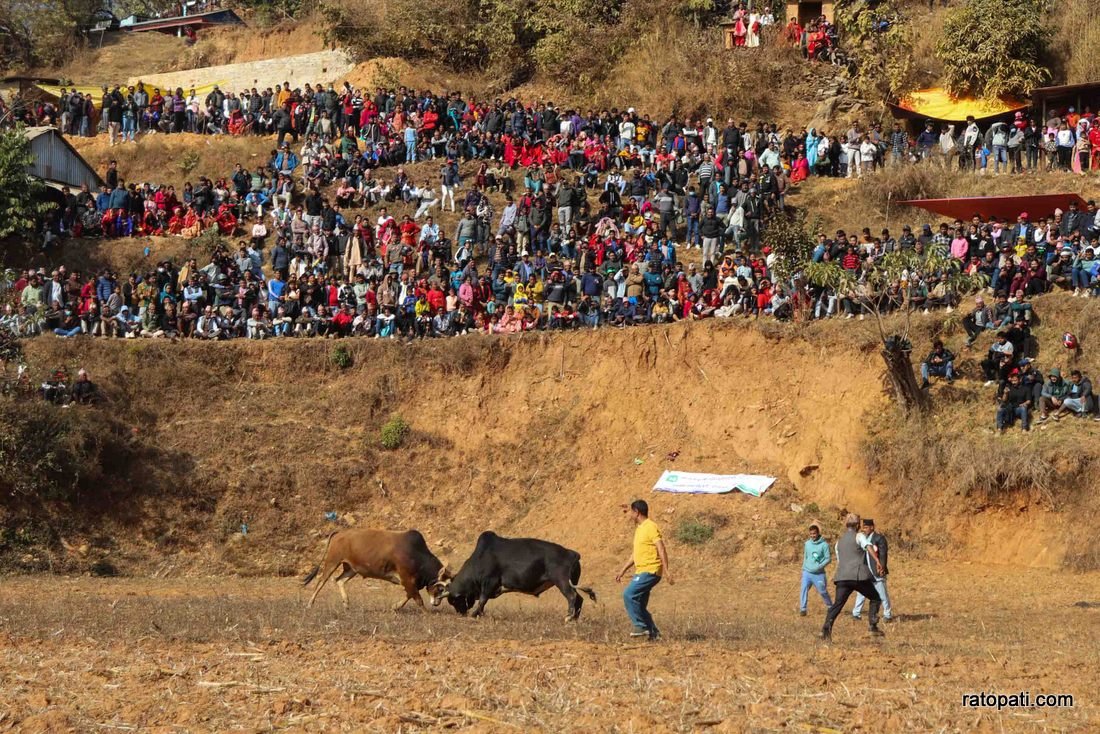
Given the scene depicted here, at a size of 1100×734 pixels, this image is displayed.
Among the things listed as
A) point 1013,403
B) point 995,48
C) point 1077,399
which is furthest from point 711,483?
point 995,48

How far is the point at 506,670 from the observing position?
13938mm

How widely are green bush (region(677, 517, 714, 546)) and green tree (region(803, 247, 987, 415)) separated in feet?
15.9

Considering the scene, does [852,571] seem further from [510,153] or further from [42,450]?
[510,153]

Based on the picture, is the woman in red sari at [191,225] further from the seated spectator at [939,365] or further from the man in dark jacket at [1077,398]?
the man in dark jacket at [1077,398]

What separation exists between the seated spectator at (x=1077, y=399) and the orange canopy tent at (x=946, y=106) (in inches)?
632

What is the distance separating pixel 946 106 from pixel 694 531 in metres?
21.3

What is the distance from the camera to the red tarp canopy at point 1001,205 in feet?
106

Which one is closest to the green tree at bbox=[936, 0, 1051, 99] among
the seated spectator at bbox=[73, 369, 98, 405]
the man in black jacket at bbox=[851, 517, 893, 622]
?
the man in black jacket at bbox=[851, 517, 893, 622]

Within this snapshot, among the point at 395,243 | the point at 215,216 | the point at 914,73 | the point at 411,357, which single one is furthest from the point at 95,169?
the point at 914,73

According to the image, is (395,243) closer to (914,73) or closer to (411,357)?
(411,357)

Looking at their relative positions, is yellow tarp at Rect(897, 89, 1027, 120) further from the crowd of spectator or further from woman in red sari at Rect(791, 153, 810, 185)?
woman in red sari at Rect(791, 153, 810, 185)

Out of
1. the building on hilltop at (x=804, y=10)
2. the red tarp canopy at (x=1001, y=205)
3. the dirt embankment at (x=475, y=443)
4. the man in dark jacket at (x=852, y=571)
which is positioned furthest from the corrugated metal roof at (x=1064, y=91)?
the man in dark jacket at (x=852, y=571)

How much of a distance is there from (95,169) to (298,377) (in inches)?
691

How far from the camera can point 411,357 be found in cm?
3344
